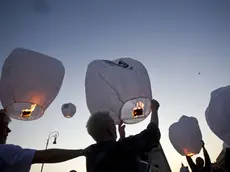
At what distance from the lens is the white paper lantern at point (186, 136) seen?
13.9 ft

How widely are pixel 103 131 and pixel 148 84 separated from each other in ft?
3.78

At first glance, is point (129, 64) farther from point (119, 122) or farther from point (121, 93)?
point (119, 122)

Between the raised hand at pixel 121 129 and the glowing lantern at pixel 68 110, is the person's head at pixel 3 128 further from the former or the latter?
the glowing lantern at pixel 68 110

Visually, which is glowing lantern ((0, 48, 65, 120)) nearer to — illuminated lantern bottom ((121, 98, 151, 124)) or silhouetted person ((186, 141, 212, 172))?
illuminated lantern bottom ((121, 98, 151, 124))

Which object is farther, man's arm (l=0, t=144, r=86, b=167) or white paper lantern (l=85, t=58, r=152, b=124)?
white paper lantern (l=85, t=58, r=152, b=124)

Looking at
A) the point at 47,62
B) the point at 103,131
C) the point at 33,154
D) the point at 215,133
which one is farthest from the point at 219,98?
the point at 33,154

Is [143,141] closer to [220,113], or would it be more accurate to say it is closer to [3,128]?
[3,128]

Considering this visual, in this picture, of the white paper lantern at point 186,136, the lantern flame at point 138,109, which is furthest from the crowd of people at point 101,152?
the white paper lantern at point 186,136

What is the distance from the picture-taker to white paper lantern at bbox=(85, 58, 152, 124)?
274 centimetres

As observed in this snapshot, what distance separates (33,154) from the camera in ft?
5.17

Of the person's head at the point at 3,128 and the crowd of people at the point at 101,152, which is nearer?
the crowd of people at the point at 101,152

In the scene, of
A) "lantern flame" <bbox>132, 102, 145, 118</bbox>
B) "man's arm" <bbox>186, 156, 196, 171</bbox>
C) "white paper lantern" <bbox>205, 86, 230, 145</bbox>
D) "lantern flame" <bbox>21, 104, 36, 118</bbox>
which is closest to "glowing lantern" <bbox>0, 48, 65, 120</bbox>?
"lantern flame" <bbox>21, 104, 36, 118</bbox>

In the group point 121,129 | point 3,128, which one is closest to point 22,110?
point 3,128

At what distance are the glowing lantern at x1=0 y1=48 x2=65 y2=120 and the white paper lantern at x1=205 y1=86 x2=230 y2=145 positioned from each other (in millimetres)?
2322
